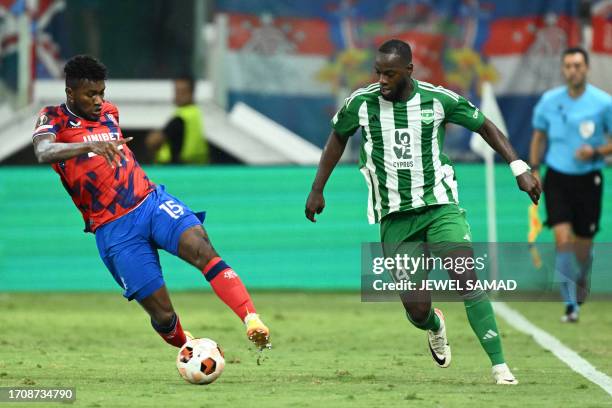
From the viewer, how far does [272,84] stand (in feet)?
56.6

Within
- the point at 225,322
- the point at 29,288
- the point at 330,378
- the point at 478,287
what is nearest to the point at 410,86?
the point at 478,287

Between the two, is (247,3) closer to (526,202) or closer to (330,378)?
(526,202)

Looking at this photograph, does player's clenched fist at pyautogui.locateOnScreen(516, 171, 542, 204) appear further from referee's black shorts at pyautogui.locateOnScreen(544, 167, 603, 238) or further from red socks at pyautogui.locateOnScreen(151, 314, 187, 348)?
referee's black shorts at pyautogui.locateOnScreen(544, 167, 603, 238)

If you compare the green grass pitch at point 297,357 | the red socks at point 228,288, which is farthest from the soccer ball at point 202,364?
the red socks at point 228,288

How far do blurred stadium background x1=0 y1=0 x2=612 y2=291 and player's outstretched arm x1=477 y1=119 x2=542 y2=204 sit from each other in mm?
7721

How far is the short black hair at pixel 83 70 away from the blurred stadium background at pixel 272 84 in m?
8.01

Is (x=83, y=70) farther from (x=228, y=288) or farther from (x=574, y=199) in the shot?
(x=574, y=199)

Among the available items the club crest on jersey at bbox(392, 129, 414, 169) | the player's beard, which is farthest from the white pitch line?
the player's beard

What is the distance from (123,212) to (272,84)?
816 centimetres

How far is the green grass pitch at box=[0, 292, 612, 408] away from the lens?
8.33 meters

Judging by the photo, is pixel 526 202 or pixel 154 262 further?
Result: pixel 526 202

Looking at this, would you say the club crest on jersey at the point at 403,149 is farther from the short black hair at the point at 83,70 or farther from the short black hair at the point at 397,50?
the short black hair at the point at 83,70

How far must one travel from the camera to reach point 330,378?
933cm

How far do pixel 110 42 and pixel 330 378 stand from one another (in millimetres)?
9338
